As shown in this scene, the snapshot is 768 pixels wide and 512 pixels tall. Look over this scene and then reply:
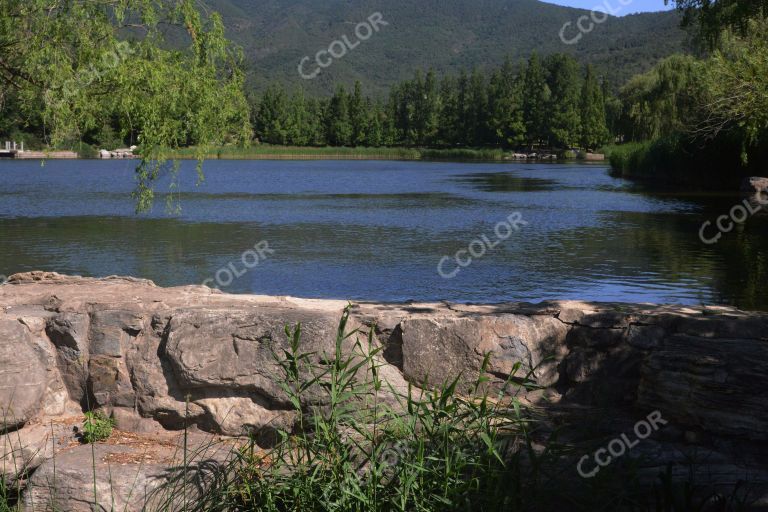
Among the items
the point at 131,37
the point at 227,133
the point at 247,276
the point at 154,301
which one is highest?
the point at 131,37

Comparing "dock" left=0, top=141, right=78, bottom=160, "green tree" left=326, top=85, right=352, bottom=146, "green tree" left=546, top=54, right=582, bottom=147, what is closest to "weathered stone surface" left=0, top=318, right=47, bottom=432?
"dock" left=0, top=141, right=78, bottom=160

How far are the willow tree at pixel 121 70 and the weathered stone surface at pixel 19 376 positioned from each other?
734 centimetres

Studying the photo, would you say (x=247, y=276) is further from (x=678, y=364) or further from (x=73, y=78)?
(x=678, y=364)

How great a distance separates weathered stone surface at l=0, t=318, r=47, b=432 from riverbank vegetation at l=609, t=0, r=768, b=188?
1397 centimetres

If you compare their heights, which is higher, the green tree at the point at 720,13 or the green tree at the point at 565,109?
the green tree at the point at 565,109

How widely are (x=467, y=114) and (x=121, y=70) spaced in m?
104

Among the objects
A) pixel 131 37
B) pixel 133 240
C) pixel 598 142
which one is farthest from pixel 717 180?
pixel 598 142

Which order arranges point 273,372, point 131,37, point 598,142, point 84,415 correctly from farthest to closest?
point 598,142 → point 131,37 → point 84,415 → point 273,372

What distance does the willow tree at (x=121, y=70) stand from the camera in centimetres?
1227

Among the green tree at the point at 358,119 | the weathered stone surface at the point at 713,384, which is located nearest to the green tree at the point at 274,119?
the green tree at the point at 358,119

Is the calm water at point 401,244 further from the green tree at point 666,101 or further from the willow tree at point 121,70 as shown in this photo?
the green tree at point 666,101

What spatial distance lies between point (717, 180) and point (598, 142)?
2762 inches

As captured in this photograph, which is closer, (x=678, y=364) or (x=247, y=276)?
(x=678, y=364)

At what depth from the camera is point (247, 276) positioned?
48.9 ft
